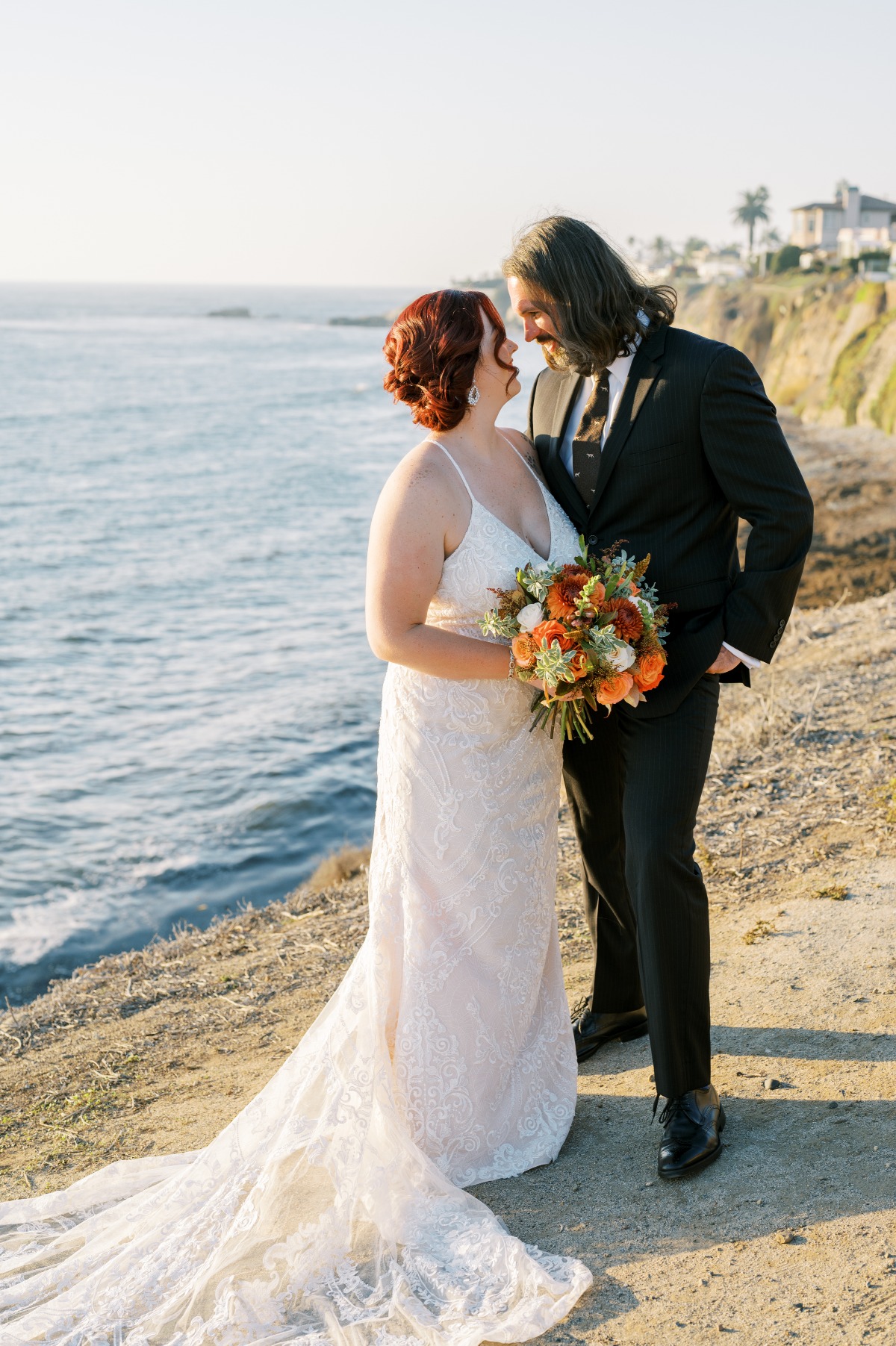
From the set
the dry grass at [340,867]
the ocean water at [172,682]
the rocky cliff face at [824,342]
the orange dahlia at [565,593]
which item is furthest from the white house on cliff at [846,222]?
the orange dahlia at [565,593]

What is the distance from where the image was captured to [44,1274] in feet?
10.8

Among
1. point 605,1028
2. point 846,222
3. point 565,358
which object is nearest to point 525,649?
point 565,358

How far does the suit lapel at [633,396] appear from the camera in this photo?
3.62m

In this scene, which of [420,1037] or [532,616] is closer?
[532,616]

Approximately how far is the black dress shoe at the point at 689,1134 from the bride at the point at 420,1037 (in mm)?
394

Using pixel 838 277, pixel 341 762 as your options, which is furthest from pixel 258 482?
pixel 838 277

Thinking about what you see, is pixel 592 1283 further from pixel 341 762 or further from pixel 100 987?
pixel 341 762

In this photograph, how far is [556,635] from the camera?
3295 millimetres

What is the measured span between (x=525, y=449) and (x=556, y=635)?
40.4 inches

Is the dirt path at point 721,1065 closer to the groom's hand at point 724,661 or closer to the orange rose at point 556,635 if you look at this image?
the groom's hand at point 724,661

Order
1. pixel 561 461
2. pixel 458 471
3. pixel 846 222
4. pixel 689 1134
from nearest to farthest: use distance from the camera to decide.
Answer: pixel 689 1134
pixel 458 471
pixel 561 461
pixel 846 222

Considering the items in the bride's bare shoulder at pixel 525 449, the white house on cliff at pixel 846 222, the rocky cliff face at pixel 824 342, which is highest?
the white house on cliff at pixel 846 222

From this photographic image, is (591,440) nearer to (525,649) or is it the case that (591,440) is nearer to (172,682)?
(525,649)

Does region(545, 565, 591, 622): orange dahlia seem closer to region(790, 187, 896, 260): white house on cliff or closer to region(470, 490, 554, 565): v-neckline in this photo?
region(470, 490, 554, 565): v-neckline
